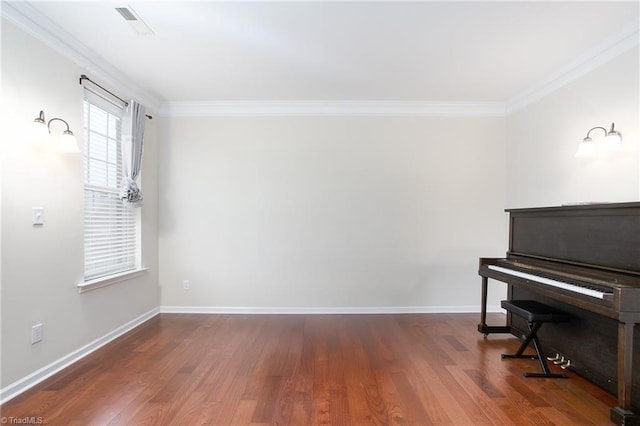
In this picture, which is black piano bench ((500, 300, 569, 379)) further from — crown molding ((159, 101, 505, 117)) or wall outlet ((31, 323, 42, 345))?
wall outlet ((31, 323, 42, 345))

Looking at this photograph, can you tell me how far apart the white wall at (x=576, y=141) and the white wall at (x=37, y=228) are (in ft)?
14.3

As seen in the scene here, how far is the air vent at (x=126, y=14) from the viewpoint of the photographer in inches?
82.7

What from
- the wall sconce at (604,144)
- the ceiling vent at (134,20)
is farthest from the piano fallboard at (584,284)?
the ceiling vent at (134,20)

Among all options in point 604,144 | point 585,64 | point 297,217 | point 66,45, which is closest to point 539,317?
point 604,144

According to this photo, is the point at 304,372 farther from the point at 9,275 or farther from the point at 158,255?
the point at 158,255

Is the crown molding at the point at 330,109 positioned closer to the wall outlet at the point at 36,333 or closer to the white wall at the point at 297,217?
the white wall at the point at 297,217

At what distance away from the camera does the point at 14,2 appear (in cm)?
200

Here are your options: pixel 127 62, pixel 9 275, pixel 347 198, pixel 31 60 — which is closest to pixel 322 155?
pixel 347 198

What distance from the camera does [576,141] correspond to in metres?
2.83

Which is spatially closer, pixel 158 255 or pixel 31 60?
pixel 31 60

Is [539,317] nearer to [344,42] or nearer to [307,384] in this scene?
[307,384]

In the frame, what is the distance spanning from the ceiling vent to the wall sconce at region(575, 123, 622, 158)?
141 inches

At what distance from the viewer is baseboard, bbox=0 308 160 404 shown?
2.00 meters

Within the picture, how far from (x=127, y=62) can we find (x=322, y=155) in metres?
2.17
